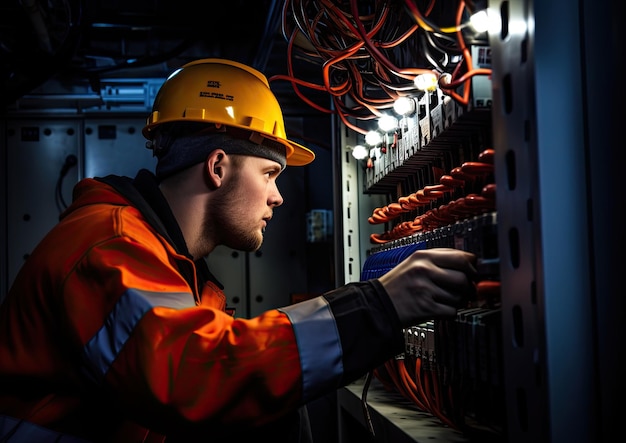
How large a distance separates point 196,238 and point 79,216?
37 centimetres

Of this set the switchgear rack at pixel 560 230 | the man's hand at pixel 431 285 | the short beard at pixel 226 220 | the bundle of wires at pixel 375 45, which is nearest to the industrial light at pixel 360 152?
the bundle of wires at pixel 375 45

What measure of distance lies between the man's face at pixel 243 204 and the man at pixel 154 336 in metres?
0.19

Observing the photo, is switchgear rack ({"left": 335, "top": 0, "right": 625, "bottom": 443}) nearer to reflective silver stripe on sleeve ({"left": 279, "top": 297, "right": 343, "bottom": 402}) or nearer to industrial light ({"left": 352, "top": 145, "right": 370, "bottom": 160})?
reflective silver stripe on sleeve ({"left": 279, "top": 297, "right": 343, "bottom": 402})

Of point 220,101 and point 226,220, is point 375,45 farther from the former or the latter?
point 226,220

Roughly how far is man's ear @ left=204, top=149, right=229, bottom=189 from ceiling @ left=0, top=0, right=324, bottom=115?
3.12 ft

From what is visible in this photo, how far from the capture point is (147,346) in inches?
38.4

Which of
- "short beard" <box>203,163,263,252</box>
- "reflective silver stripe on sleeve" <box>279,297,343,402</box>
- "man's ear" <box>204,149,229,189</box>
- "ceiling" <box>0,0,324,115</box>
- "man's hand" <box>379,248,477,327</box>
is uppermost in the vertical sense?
"ceiling" <box>0,0,324,115</box>

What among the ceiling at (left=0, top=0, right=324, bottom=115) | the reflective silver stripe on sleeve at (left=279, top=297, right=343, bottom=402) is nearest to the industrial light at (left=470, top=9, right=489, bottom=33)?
the reflective silver stripe on sleeve at (left=279, top=297, right=343, bottom=402)

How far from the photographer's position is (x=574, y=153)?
34.4 inches

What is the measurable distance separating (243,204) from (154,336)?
0.59m

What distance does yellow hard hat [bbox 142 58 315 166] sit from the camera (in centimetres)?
154

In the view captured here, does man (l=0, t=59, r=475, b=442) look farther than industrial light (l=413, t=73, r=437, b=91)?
No

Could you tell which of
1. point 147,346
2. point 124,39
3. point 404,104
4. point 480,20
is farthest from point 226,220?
point 124,39

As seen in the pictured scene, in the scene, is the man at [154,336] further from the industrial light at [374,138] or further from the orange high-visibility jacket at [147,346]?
the industrial light at [374,138]
